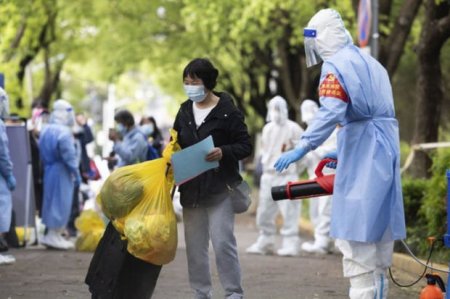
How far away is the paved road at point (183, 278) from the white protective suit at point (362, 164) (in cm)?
264

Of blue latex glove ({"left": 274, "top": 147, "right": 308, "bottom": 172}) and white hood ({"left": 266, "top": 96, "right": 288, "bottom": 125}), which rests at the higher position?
blue latex glove ({"left": 274, "top": 147, "right": 308, "bottom": 172})

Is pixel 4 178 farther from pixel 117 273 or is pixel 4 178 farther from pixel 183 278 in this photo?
pixel 117 273

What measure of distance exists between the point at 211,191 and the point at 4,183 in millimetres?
4500

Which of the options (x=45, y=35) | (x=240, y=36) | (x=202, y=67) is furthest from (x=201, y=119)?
(x=45, y=35)

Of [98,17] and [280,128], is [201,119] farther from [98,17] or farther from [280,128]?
[98,17]

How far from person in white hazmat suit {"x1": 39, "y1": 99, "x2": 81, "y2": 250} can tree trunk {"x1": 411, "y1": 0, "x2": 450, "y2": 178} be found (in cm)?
519

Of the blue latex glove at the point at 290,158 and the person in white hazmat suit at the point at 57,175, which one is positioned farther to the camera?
the person in white hazmat suit at the point at 57,175

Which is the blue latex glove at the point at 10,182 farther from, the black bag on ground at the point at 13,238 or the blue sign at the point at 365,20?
the blue sign at the point at 365,20

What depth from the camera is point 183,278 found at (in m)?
11.5

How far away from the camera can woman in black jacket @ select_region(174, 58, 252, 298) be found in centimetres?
828

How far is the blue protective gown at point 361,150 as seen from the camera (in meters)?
7.29

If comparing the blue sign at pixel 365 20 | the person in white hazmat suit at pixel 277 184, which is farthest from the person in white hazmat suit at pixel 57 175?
the blue sign at pixel 365 20

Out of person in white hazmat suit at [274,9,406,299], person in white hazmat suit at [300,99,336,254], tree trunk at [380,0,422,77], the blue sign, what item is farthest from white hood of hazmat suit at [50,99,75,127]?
person in white hazmat suit at [274,9,406,299]

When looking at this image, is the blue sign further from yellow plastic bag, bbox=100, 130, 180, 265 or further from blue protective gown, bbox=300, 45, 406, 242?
blue protective gown, bbox=300, 45, 406, 242
